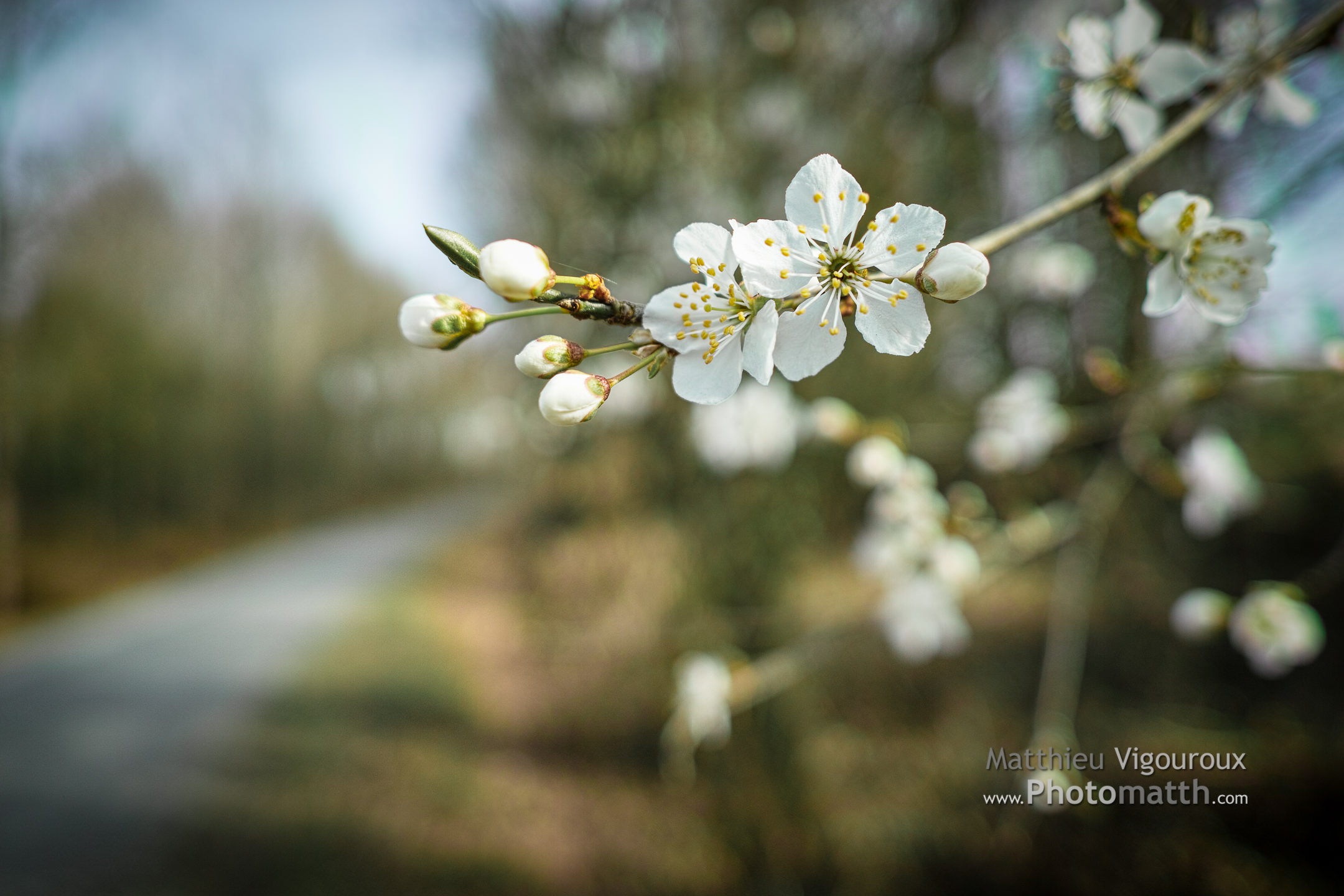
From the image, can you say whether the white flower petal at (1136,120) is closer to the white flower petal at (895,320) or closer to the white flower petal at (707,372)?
the white flower petal at (895,320)

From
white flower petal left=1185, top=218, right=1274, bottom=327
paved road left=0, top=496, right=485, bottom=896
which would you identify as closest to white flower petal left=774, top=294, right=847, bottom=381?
white flower petal left=1185, top=218, right=1274, bottom=327

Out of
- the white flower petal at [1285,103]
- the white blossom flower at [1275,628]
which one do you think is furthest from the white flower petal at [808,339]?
the white blossom flower at [1275,628]

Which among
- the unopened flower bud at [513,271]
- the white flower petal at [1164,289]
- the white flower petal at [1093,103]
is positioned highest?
the white flower petal at [1093,103]

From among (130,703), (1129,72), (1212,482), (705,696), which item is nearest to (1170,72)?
(1129,72)

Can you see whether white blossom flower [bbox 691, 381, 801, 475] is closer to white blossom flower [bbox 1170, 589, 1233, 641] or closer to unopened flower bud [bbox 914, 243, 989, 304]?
white blossom flower [bbox 1170, 589, 1233, 641]

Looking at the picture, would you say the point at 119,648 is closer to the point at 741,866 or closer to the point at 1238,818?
the point at 741,866

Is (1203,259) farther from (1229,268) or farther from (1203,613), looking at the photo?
(1203,613)

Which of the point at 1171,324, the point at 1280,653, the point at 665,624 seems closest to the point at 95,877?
the point at 665,624
